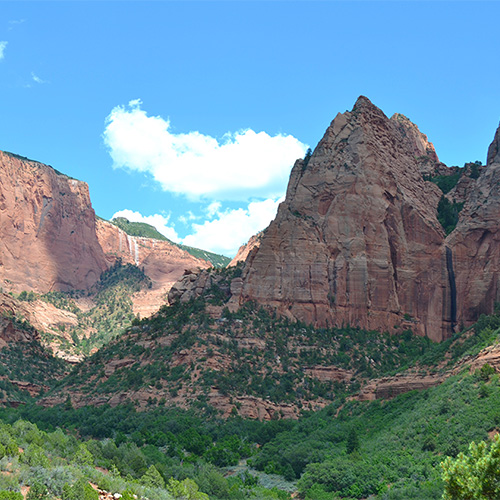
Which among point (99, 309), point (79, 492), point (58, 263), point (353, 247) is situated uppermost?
point (58, 263)

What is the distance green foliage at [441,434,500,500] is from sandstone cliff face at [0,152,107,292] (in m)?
148

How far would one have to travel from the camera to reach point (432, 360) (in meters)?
72.1

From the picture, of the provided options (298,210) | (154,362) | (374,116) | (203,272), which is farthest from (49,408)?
(374,116)

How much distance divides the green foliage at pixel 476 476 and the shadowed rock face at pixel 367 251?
62463mm

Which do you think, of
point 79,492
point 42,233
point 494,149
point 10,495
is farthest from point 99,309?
point 10,495

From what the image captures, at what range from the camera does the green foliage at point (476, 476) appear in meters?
27.0

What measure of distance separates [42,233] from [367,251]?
110m

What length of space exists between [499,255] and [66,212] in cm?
12812

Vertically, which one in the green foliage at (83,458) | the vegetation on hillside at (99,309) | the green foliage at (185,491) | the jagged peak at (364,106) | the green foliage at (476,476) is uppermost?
the jagged peak at (364,106)

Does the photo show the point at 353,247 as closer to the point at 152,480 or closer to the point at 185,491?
A: the point at 152,480

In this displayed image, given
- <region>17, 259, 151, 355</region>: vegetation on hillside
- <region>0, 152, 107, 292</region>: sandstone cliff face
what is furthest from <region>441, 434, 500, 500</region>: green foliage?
<region>0, 152, 107, 292</region>: sandstone cliff face

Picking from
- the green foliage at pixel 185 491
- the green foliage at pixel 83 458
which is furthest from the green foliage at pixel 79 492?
the green foliage at pixel 83 458

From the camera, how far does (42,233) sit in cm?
18162

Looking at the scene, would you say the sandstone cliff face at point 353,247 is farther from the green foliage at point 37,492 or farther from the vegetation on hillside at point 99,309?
the vegetation on hillside at point 99,309
